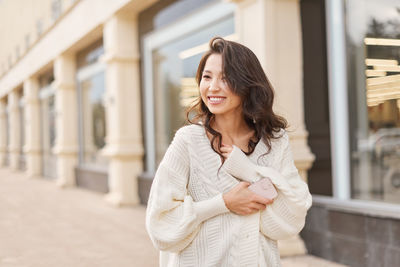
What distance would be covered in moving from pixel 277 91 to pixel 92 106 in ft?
27.8

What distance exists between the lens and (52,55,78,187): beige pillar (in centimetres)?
1325

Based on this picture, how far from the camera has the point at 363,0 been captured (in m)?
4.79

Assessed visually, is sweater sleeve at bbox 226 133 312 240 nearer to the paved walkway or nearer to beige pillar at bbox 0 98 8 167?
the paved walkway

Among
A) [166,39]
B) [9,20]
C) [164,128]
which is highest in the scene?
[9,20]

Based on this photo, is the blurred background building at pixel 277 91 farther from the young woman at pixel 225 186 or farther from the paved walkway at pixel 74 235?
the young woman at pixel 225 186

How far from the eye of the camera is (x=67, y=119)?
13508 mm

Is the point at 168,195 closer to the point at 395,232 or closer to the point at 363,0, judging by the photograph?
the point at 395,232

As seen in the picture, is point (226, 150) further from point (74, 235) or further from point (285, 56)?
point (74, 235)

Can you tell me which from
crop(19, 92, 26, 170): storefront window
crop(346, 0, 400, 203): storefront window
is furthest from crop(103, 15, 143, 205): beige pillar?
crop(19, 92, 26, 170): storefront window

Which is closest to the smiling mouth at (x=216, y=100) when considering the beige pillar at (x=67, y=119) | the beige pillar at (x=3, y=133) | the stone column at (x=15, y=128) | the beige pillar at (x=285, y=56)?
the beige pillar at (x=285, y=56)

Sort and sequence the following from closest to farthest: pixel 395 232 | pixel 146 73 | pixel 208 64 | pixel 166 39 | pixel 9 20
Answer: pixel 208 64 < pixel 395 232 < pixel 166 39 < pixel 146 73 < pixel 9 20

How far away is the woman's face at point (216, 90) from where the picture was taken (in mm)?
1712

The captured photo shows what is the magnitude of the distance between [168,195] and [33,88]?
1730 cm

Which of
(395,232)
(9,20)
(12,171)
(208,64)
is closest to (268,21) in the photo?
(395,232)
